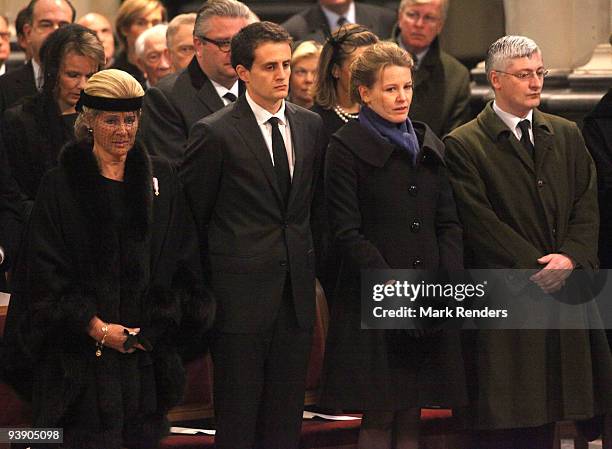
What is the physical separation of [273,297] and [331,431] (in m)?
0.84

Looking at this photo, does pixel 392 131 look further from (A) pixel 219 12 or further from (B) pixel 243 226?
(A) pixel 219 12

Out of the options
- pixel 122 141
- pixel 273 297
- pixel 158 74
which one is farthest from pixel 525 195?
pixel 158 74

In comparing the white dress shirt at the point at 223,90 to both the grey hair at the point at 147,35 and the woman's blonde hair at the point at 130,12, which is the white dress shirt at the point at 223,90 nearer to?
the grey hair at the point at 147,35

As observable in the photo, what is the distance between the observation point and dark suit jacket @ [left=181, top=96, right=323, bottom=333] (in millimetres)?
5789

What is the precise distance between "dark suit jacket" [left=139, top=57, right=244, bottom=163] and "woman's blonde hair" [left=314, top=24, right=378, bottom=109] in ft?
1.48

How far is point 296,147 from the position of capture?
595cm

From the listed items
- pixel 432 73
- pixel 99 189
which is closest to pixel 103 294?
pixel 99 189

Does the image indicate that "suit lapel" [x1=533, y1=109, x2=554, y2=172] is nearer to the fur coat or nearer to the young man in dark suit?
the young man in dark suit

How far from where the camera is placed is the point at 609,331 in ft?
21.2

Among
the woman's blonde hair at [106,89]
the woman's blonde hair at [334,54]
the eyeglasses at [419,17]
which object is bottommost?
the woman's blonde hair at [106,89]

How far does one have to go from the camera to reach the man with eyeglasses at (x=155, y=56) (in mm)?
7957

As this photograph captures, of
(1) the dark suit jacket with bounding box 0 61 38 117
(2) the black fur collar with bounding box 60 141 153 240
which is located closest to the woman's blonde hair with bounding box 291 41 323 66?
(1) the dark suit jacket with bounding box 0 61 38 117

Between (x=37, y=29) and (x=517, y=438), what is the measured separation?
144 inches

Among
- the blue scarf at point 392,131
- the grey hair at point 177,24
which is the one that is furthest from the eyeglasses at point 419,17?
the blue scarf at point 392,131
